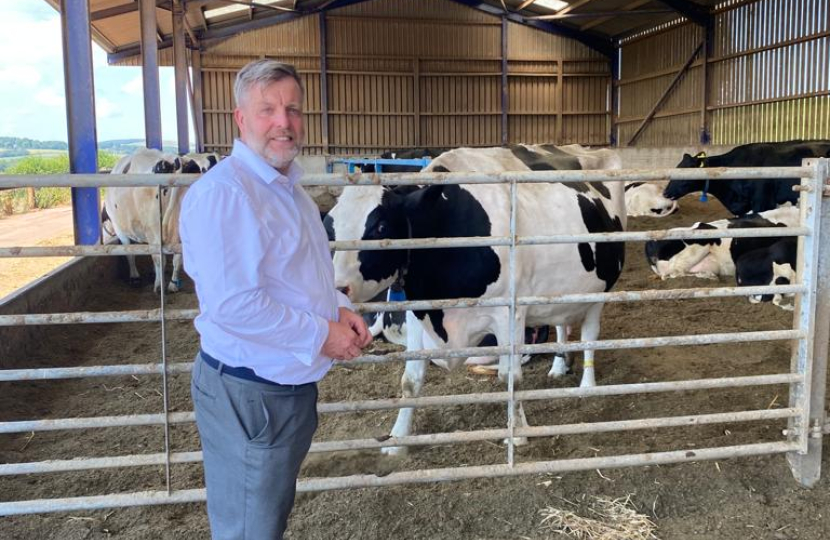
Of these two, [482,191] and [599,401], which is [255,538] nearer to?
[482,191]

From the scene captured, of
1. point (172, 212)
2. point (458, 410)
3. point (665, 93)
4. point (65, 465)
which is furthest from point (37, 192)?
point (65, 465)

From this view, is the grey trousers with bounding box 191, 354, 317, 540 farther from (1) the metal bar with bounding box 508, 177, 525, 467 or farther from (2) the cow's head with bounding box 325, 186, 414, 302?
(2) the cow's head with bounding box 325, 186, 414, 302

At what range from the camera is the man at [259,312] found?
1659 mm

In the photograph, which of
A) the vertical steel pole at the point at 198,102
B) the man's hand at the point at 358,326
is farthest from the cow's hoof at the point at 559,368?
the vertical steel pole at the point at 198,102

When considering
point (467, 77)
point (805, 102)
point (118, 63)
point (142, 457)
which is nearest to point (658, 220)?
point (805, 102)

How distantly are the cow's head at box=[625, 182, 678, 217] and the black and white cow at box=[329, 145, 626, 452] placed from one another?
916cm

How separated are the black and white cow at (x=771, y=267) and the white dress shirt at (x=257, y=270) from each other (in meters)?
6.10

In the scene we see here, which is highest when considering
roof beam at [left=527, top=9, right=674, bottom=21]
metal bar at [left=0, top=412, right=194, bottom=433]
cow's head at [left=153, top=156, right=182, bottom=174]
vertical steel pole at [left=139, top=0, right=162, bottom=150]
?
roof beam at [left=527, top=9, right=674, bottom=21]

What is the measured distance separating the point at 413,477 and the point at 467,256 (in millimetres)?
1199

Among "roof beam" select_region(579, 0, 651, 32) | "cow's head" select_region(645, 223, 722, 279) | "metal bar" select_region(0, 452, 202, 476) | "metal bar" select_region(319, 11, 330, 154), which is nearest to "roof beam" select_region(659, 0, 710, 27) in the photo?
"roof beam" select_region(579, 0, 651, 32)

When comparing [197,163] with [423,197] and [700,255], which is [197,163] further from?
[423,197]

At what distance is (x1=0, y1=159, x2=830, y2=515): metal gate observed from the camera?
2.71 m

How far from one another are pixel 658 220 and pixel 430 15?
1398cm

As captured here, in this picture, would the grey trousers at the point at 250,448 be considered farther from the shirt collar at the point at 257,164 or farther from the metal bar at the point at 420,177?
the metal bar at the point at 420,177
